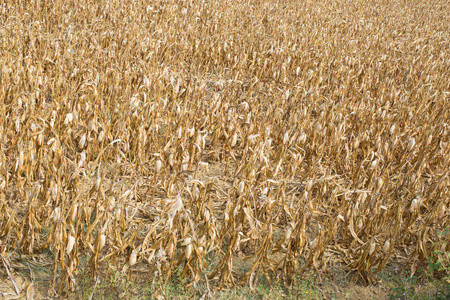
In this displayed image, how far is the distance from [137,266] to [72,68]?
2316 mm

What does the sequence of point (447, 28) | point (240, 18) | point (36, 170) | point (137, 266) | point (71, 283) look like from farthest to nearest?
point (447, 28) → point (240, 18) → point (36, 170) → point (137, 266) → point (71, 283)

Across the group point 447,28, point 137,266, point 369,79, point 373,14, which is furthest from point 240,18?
point 137,266

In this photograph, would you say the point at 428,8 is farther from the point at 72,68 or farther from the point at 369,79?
the point at 72,68

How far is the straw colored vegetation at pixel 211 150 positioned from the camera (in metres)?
2.29

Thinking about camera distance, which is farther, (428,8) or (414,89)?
(428,8)

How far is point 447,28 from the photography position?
892 cm

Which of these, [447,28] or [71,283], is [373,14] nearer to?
[447,28]

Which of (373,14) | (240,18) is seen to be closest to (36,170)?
(240,18)

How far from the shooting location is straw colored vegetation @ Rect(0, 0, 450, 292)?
90.4 inches

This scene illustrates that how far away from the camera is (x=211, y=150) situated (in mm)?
3555

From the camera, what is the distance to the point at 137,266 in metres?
2.35

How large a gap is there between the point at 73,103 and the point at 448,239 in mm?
2725

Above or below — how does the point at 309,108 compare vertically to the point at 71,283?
above

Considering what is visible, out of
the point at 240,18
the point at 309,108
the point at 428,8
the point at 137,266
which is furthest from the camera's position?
the point at 428,8
